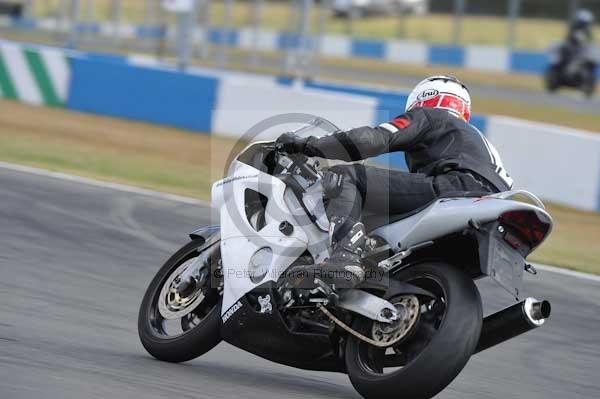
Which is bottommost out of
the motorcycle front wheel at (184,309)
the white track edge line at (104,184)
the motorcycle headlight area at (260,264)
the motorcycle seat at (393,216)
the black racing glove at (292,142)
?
the white track edge line at (104,184)

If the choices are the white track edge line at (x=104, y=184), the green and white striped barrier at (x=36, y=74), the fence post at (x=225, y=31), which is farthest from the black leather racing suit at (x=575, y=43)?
the white track edge line at (x=104, y=184)

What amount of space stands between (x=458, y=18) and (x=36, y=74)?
1467 centimetres

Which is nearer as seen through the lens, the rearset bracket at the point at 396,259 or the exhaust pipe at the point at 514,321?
the exhaust pipe at the point at 514,321

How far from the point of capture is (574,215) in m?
12.7

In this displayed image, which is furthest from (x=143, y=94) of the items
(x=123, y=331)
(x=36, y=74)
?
(x=123, y=331)

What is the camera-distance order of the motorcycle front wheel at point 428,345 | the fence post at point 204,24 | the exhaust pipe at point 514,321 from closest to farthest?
the motorcycle front wheel at point 428,345, the exhaust pipe at point 514,321, the fence post at point 204,24

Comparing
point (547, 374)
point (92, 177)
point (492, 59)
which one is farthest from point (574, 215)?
point (492, 59)

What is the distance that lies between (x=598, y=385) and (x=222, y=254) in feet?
6.87

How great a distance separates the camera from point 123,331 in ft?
20.8

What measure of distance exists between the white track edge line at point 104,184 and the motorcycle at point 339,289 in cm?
538

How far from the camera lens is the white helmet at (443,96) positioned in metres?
5.59

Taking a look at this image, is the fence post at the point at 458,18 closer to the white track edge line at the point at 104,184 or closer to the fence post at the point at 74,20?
the fence post at the point at 74,20

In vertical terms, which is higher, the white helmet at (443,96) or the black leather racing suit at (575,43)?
the white helmet at (443,96)

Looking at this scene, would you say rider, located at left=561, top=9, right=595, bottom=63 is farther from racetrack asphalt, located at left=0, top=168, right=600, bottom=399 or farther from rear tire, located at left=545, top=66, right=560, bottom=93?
racetrack asphalt, located at left=0, top=168, right=600, bottom=399
